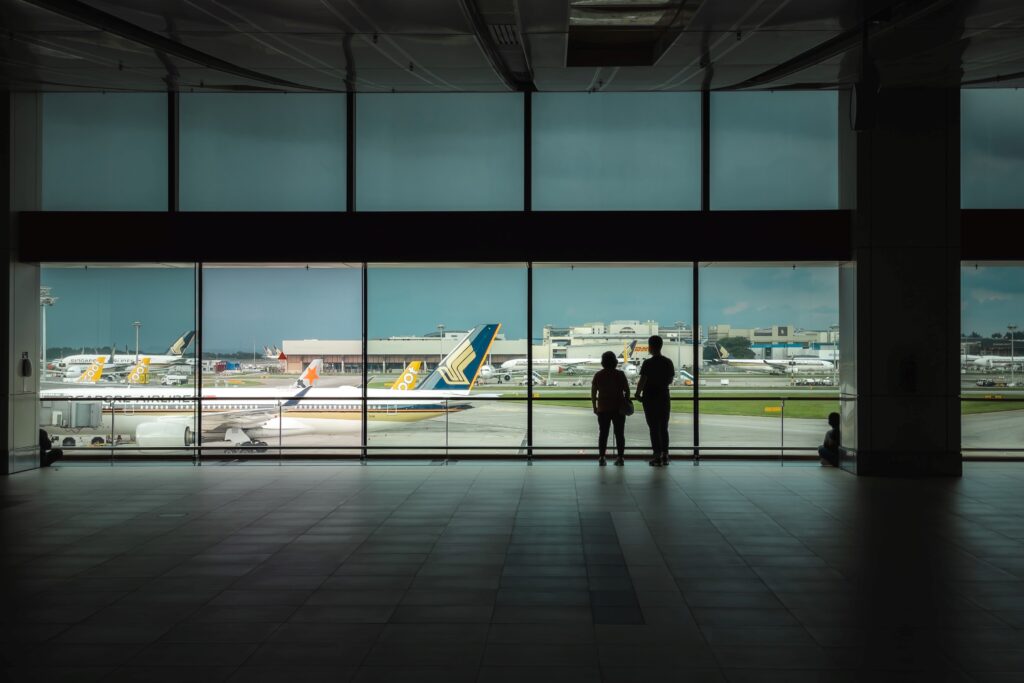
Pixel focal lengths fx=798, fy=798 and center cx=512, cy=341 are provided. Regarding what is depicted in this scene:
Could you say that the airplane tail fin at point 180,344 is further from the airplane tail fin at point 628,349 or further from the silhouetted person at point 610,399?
the airplane tail fin at point 628,349

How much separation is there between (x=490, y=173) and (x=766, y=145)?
11.8 ft

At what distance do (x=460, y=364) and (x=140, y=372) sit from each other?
5922 mm

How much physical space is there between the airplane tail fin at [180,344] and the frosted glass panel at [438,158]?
297cm

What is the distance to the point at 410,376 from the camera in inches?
714

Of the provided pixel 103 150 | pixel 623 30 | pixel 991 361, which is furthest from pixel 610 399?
pixel 103 150

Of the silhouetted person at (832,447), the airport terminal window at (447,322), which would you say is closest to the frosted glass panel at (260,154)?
the airport terminal window at (447,322)

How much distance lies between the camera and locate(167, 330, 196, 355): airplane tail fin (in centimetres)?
1084

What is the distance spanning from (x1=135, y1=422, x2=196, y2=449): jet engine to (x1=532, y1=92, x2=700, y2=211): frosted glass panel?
18.2 feet

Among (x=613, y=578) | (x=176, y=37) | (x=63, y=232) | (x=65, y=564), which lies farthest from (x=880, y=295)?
(x=63, y=232)

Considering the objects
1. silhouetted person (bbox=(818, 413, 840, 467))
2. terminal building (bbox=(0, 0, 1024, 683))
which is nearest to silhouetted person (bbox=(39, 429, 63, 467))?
terminal building (bbox=(0, 0, 1024, 683))

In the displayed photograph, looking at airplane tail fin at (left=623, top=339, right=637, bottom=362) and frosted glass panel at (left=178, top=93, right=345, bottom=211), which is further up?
frosted glass panel at (left=178, top=93, right=345, bottom=211)

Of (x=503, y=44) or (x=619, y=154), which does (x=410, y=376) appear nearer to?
(x=619, y=154)

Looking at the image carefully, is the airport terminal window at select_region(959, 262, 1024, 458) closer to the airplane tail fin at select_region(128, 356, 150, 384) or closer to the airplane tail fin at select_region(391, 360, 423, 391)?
the airplane tail fin at select_region(391, 360, 423, 391)

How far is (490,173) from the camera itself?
10508mm
